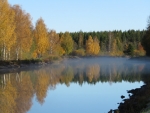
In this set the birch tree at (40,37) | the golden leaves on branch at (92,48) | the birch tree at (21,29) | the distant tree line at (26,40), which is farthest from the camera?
the golden leaves on branch at (92,48)

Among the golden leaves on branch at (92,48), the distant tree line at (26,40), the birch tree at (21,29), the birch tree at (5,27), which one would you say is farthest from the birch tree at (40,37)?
the golden leaves on branch at (92,48)

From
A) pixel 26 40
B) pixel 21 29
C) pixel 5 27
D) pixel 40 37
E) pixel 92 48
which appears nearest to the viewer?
pixel 5 27

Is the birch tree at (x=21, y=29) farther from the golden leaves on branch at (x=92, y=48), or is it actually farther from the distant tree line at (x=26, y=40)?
the golden leaves on branch at (x=92, y=48)

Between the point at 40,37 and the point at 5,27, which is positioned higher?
the point at 5,27

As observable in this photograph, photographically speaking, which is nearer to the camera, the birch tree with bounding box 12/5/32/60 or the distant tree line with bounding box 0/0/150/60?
the distant tree line with bounding box 0/0/150/60

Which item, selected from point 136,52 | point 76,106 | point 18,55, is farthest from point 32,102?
point 136,52

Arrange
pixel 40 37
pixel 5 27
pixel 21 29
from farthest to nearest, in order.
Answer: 1. pixel 40 37
2. pixel 21 29
3. pixel 5 27

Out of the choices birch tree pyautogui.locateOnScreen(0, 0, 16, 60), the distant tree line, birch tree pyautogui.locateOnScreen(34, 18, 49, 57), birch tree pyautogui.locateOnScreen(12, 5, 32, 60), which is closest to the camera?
birch tree pyautogui.locateOnScreen(0, 0, 16, 60)

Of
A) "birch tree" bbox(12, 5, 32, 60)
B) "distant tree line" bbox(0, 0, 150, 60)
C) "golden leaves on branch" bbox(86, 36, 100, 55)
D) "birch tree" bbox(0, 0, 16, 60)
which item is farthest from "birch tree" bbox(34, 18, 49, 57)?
"golden leaves on branch" bbox(86, 36, 100, 55)

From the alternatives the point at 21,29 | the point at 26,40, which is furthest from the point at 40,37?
the point at 21,29

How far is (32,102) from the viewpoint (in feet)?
56.9

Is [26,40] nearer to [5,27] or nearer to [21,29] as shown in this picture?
[21,29]

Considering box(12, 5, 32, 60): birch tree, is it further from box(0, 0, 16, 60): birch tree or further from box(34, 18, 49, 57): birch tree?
box(34, 18, 49, 57): birch tree

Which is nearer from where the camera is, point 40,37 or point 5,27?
point 5,27
